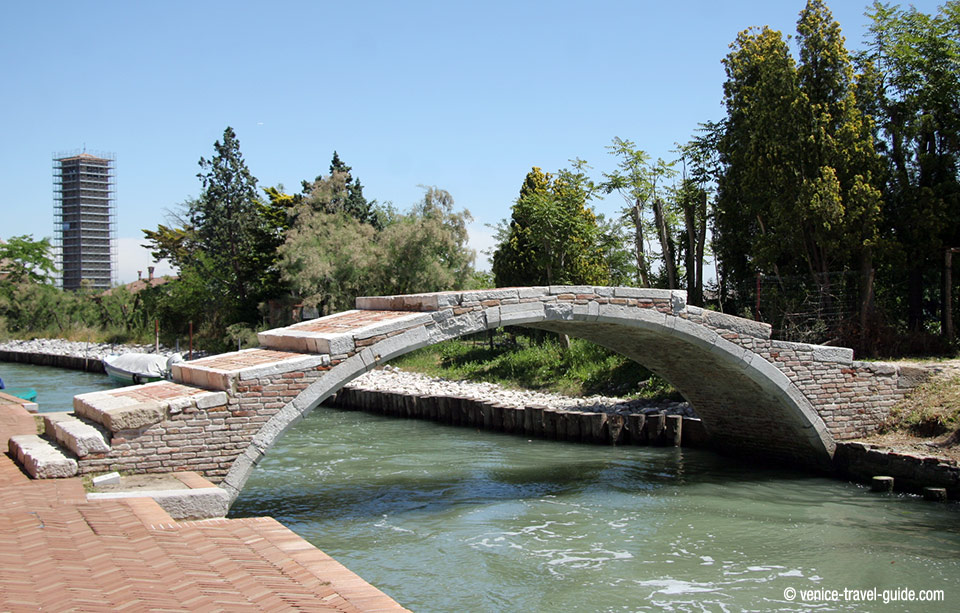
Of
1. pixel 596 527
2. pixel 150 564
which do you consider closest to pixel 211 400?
pixel 150 564

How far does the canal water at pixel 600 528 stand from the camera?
743cm

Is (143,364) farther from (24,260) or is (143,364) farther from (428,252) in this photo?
(24,260)

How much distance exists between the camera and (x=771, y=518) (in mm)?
9836

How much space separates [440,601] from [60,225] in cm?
8970

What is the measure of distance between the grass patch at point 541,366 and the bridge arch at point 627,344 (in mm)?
3026

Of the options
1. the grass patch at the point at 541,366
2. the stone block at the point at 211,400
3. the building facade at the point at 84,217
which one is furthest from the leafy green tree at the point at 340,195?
the building facade at the point at 84,217

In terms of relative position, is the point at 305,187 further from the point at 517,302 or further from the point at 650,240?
the point at 517,302

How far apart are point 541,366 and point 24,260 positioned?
36.4 m

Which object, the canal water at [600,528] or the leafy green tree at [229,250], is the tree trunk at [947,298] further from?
the leafy green tree at [229,250]

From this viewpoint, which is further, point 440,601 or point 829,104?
point 829,104

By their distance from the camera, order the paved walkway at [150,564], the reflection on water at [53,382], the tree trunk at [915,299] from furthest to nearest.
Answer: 1. the reflection on water at [53,382]
2. the tree trunk at [915,299]
3. the paved walkway at [150,564]

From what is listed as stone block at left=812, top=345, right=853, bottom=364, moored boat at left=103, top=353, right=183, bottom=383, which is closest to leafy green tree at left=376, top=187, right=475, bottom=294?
moored boat at left=103, top=353, right=183, bottom=383

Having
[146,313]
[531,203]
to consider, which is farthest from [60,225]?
[531,203]

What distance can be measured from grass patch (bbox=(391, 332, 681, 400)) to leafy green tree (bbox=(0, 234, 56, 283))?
98.3 feet
